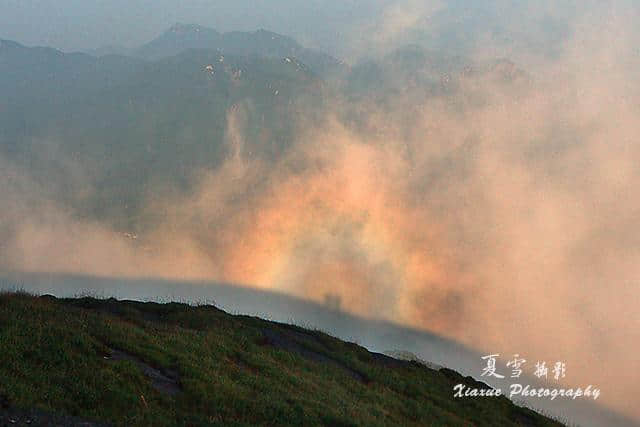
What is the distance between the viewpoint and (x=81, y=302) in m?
44.4

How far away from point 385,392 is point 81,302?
2761cm

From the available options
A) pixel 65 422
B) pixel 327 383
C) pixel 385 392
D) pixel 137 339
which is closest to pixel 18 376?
pixel 65 422

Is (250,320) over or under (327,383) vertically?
over

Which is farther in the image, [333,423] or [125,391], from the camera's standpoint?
[333,423]

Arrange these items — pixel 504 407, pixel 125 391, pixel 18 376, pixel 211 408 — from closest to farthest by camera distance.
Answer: pixel 18 376, pixel 125 391, pixel 211 408, pixel 504 407

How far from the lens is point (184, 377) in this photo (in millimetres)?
25062

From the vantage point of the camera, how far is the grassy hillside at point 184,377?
19.2 metres

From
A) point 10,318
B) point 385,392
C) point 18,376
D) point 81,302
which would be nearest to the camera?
point 18,376

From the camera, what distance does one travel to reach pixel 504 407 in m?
50.3

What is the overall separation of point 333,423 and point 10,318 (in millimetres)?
16720

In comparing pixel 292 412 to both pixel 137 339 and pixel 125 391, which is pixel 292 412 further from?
pixel 137 339

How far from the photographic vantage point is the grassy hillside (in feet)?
62.9

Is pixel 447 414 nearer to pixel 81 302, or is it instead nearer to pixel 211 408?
pixel 211 408

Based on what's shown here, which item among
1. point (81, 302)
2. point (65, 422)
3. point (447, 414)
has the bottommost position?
point (65, 422)
